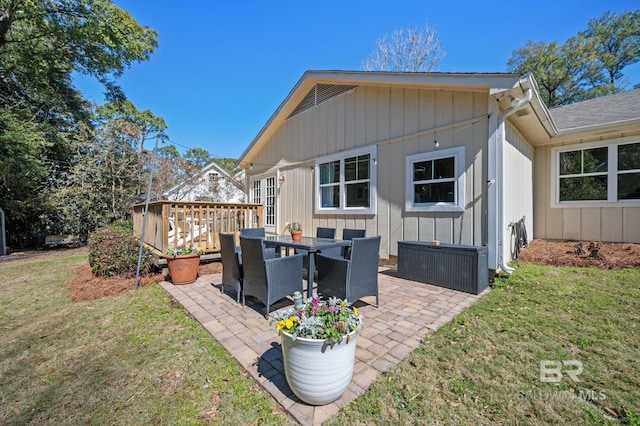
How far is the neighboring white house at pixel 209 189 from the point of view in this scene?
1473 cm

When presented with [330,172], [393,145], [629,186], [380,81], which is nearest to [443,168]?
[393,145]

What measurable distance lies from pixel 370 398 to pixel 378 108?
5763 millimetres

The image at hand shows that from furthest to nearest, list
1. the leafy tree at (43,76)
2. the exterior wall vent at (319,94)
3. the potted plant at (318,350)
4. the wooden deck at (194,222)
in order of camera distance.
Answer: the leafy tree at (43,76) < the exterior wall vent at (319,94) < the wooden deck at (194,222) < the potted plant at (318,350)

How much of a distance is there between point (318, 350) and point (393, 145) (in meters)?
5.05

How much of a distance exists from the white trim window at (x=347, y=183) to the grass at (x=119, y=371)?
4375 mm

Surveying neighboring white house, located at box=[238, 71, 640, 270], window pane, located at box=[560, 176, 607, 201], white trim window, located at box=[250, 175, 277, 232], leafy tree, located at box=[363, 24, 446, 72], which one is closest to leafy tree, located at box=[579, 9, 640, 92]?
leafy tree, located at box=[363, 24, 446, 72]

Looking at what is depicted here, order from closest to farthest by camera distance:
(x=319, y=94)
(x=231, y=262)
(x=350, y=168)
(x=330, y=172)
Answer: (x=231, y=262)
(x=350, y=168)
(x=330, y=172)
(x=319, y=94)

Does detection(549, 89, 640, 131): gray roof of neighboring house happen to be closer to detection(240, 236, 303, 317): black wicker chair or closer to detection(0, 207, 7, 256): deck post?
detection(240, 236, 303, 317): black wicker chair

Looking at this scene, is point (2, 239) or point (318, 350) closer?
point (318, 350)

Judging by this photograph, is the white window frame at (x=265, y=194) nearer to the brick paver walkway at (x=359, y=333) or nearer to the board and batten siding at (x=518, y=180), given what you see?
the brick paver walkway at (x=359, y=333)

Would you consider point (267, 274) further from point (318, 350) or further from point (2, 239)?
point (2, 239)

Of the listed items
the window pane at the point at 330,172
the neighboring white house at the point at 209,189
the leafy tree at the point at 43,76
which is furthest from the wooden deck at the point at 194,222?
the neighboring white house at the point at 209,189

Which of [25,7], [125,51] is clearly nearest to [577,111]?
[125,51]

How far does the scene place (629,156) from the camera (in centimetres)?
596
